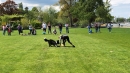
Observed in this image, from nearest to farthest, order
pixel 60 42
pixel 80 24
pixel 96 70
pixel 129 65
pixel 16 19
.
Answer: pixel 96 70
pixel 129 65
pixel 60 42
pixel 16 19
pixel 80 24

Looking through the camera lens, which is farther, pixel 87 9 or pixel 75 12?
pixel 75 12

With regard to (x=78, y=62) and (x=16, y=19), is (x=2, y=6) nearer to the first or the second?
(x=16, y=19)

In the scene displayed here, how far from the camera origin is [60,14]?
326ft

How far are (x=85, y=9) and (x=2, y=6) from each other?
35552 millimetres

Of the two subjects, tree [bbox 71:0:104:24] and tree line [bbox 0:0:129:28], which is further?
tree [bbox 71:0:104:24]

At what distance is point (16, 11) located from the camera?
3878 inches

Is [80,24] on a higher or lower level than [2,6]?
lower

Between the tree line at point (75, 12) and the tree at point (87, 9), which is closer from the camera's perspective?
the tree line at point (75, 12)

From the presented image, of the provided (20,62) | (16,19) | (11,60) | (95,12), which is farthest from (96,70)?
(95,12)

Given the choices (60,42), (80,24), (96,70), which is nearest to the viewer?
(96,70)

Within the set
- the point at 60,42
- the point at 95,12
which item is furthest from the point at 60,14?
the point at 60,42

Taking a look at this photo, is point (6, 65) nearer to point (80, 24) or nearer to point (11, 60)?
point (11, 60)

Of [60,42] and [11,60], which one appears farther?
[60,42]

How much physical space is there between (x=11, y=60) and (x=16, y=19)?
70.9 metres
